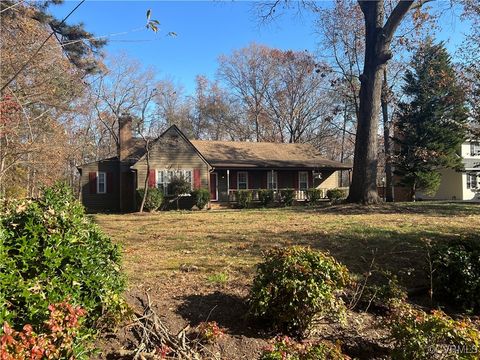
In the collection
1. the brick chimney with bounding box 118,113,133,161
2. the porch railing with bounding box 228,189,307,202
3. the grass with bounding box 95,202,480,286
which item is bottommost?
the grass with bounding box 95,202,480,286

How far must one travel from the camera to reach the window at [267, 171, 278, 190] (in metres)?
28.7

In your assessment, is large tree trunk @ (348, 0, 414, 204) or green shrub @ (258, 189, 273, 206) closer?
large tree trunk @ (348, 0, 414, 204)

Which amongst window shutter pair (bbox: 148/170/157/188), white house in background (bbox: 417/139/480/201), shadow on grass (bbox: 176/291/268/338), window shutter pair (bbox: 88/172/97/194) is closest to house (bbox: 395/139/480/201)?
white house in background (bbox: 417/139/480/201)

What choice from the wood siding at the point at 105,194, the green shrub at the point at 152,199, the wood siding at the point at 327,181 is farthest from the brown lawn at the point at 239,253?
the wood siding at the point at 327,181

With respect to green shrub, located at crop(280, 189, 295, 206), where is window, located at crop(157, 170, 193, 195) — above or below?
above

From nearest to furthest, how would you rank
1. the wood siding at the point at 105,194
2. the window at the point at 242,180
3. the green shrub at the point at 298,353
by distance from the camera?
1. the green shrub at the point at 298,353
2. the wood siding at the point at 105,194
3. the window at the point at 242,180

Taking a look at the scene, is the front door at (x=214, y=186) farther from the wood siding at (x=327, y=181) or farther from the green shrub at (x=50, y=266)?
the green shrub at (x=50, y=266)

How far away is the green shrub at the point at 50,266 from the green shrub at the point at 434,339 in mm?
2489

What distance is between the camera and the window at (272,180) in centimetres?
2867

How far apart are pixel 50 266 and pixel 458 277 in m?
4.84

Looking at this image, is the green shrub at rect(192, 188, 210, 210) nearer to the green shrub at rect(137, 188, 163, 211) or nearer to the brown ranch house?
the brown ranch house

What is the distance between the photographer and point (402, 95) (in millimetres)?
29375

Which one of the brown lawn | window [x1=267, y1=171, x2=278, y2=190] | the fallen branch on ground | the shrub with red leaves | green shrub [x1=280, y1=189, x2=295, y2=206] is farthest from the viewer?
window [x1=267, y1=171, x2=278, y2=190]

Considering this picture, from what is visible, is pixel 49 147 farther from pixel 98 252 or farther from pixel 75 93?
pixel 98 252
